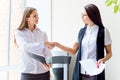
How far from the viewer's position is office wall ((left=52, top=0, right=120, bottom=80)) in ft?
10.5

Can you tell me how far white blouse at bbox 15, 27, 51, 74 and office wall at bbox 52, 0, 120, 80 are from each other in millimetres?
1150

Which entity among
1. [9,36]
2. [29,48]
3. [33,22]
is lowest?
[29,48]

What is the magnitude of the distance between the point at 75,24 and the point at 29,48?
1.39 metres

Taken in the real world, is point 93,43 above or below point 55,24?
below

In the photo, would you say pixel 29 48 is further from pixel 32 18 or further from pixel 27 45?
pixel 32 18

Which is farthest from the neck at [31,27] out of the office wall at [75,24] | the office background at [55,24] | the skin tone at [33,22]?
the office wall at [75,24]

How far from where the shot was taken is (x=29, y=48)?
2.41 metres

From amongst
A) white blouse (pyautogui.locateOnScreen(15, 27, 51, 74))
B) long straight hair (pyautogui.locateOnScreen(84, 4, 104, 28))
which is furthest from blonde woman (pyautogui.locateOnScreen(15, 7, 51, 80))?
long straight hair (pyautogui.locateOnScreen(84, 4, 104, 28))

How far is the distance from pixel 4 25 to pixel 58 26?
3.00ft

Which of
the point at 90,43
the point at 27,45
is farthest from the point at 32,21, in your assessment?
the point at 90,43

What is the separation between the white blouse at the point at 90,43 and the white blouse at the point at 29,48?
1.46ft

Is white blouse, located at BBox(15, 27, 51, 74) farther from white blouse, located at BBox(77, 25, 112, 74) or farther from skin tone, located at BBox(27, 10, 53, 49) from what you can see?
white blouse, located at BBox(77, 25, 112, 74)

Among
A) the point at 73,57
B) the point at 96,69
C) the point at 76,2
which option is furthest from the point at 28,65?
the point at 76,2

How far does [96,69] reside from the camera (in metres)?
2.34
